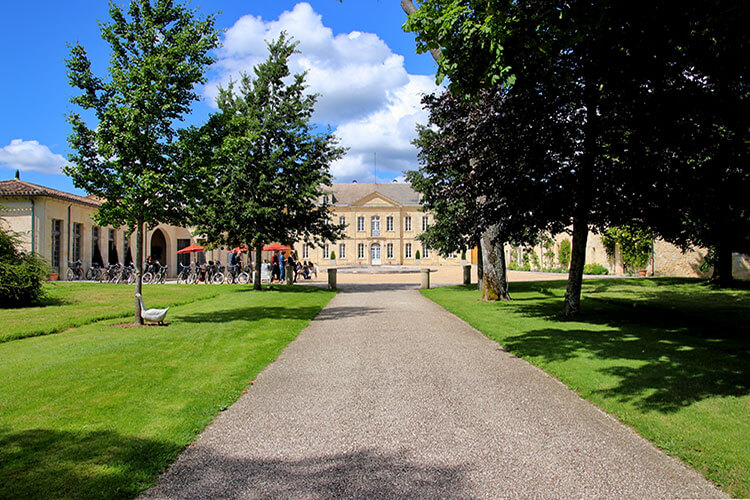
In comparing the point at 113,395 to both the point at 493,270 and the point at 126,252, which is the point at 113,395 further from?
the point at 126,252

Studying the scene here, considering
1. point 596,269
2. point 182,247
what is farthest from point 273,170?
point 596,269

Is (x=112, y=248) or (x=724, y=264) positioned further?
(x=112, y=248)

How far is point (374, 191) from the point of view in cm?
6738

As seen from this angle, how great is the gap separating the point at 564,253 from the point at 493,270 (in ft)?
83.9

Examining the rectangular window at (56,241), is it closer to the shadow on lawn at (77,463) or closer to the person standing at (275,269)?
the person standing at (275,269)

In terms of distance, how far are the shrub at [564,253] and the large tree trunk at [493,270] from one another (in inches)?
975

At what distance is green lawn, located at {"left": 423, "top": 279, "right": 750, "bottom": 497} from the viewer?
3889 mm

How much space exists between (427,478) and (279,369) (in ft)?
12.0

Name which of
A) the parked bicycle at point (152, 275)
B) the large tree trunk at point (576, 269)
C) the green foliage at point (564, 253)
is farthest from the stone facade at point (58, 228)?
the green foliage at point (564, 253)

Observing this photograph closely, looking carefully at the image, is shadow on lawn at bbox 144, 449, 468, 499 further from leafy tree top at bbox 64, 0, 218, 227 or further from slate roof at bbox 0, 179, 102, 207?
slate roof at bbox 0, 179, 102, 207

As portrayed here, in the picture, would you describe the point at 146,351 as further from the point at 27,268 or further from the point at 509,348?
the point at 27,268

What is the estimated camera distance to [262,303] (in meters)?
15.4

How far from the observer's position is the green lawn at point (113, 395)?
3.32 metres

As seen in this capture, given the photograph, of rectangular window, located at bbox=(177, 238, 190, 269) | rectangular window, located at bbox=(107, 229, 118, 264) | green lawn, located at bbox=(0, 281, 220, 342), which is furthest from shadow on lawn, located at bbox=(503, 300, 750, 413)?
rectangular window, located at bbox=(177, 238, 190, 269)
